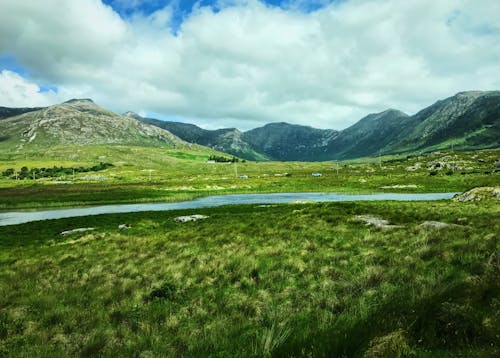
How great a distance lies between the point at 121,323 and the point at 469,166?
196 m

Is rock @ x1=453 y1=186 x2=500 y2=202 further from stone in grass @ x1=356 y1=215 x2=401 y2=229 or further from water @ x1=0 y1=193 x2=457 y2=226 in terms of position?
stone in grass @ x1=356 y1=215 x2=401 y2=229

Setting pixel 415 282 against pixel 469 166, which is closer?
pixel 415 282

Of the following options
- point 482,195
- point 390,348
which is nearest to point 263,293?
point 390,348

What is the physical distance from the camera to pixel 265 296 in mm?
13594

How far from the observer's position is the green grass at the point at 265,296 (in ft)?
23.3

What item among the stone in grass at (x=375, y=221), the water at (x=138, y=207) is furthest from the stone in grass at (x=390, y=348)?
the water at (x=138, y=207)

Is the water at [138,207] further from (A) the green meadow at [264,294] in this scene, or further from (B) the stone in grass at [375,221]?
(B) the stone in grass at [375,221]

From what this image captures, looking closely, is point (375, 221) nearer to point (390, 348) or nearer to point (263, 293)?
point (263, 293)

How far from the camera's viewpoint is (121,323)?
11539 mm

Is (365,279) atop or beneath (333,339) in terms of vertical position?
beneath

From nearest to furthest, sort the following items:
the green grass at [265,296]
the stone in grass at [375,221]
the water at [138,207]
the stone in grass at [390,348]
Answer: the stone in grass at [390,348], the green grass at [265,296], the stone in grass at [375,221], the water at [138,207]

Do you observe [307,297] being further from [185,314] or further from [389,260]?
[389,260]

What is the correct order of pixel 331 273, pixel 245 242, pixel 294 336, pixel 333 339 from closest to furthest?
pixel 333 339 → pixel 294 336 → pixel 331 273 → pixel 245 242

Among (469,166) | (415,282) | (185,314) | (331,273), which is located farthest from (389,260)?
(469,166)
